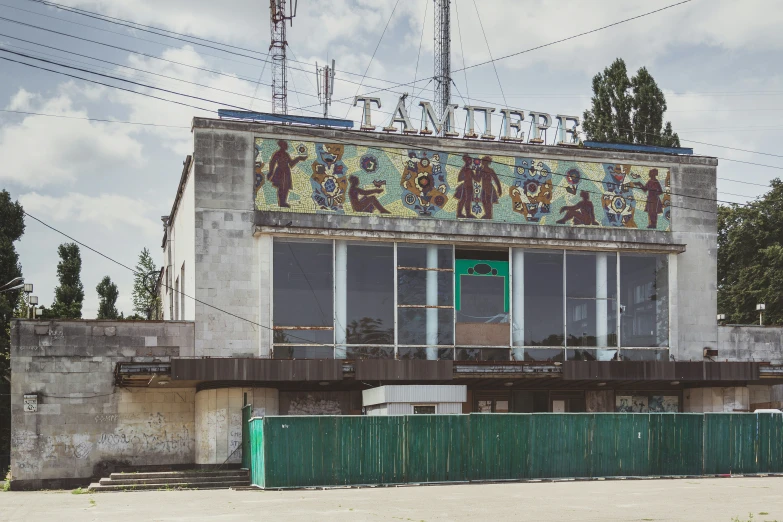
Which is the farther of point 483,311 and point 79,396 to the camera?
point 483,311

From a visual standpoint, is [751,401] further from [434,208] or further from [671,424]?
[434,208]

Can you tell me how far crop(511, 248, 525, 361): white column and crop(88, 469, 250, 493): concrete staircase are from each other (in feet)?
33.9

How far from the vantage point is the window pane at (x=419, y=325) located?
110ft

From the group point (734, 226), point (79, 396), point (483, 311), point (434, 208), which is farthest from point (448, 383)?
point (734, 226)

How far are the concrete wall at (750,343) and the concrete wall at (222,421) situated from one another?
55.2ft

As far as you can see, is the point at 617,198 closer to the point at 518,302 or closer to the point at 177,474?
the point at 518,302

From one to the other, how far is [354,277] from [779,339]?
16284mm

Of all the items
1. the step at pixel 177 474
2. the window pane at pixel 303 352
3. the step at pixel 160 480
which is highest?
the window pane at pixel 303 352

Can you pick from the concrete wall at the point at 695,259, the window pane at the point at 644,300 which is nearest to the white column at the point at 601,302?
the window pane at the point at 644,300

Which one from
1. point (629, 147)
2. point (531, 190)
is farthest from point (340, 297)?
point (629, 147)

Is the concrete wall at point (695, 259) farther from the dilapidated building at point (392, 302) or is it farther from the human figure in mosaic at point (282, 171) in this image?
the human figure in mosaic at point (282, 171)

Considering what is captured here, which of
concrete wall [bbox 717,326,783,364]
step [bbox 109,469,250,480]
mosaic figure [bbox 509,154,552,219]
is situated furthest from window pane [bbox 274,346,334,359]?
concrete wall [bbox 717,326,783,364]

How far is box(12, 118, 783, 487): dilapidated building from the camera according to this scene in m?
31.4

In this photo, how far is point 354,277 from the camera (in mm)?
33406
